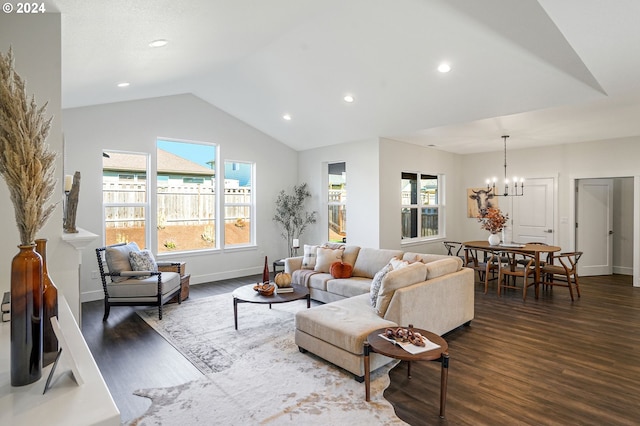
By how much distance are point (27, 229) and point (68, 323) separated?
1.83 ft

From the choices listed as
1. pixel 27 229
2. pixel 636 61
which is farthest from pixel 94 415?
pixel 636 61

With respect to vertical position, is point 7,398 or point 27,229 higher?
point 27,229

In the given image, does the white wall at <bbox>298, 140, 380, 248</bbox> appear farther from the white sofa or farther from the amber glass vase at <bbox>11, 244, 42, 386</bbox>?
the amber glass vase at <bbox>11, 244, 42, 386</bbox>

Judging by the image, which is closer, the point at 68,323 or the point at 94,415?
the point at 94,415

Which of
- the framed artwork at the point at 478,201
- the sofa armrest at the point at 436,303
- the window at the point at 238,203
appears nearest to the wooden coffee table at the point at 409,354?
the sofa armrest at the point at 436,303

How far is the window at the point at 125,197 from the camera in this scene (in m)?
5.73

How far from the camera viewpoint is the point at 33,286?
3.25 feet

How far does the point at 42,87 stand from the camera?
2307 millimetres

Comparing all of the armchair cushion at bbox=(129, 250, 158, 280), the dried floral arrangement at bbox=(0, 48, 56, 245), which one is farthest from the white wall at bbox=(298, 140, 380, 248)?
the dried floral arrangement at bbox=(0, 48, 56, 245)

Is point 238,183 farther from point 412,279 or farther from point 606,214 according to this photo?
point 606,214

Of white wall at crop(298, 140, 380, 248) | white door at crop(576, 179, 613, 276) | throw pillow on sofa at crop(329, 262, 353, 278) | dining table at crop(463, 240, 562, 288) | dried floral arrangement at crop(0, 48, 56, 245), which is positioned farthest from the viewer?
white door at crop(576, 179, 613, 276)

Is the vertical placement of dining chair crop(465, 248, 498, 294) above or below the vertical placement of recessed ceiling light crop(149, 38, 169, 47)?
below

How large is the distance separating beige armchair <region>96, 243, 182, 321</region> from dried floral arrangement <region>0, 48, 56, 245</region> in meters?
3.80

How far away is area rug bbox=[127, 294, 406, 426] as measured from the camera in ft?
7.86
